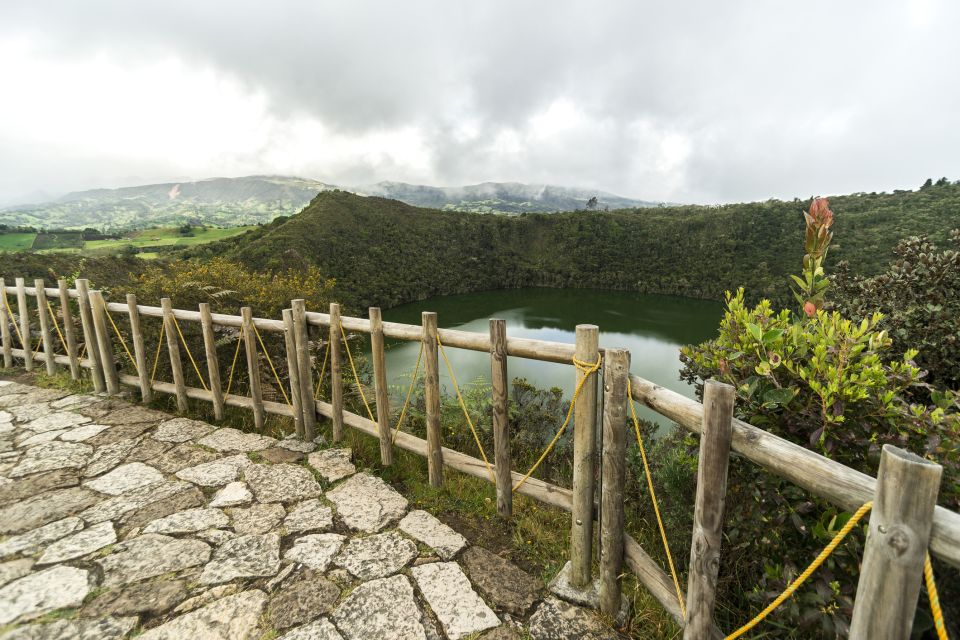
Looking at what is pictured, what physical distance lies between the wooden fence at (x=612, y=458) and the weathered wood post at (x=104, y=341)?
0.04 feet

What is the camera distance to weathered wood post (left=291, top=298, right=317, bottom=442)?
3.79 meters

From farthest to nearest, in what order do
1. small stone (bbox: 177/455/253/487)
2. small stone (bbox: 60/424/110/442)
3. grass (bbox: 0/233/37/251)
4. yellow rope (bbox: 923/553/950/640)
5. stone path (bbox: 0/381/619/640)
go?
grass (bbox: 0/233/37/251) → small stone (bbox: 60/424/110/442) → small stone (bbox: 177/455/253/487) → stone path (bbox: 0/381/619/640) → yellow rope (bbox: 923/553/950/640)

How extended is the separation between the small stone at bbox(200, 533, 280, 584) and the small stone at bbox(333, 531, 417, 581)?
402 millimetres

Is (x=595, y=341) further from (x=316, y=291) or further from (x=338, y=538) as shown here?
(x=316, y=291)

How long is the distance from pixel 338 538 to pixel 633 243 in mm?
60201

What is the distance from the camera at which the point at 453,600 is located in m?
2.19

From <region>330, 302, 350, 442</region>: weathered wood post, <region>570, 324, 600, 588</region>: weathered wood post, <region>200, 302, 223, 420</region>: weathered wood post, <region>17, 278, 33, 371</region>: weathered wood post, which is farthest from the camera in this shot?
<region>17, 278, 33, 371</region>: weathered wood post

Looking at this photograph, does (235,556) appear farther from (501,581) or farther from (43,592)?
(501,581)

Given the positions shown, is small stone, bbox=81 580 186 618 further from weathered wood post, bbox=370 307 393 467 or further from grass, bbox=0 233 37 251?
grass, bbox=0 233 37 251

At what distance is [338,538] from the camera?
2664 millimetres

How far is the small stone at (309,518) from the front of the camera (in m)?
2.77

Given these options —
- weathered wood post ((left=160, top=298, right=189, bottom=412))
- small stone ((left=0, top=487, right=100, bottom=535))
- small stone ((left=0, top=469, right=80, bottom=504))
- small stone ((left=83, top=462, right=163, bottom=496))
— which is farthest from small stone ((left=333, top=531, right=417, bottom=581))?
weathered wood post ((left=160, top=298, right=189, bottom=412))

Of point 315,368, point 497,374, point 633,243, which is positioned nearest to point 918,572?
point 497,374

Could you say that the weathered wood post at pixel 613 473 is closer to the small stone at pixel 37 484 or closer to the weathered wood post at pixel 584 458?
the weathered wood post at pixel 584 458
